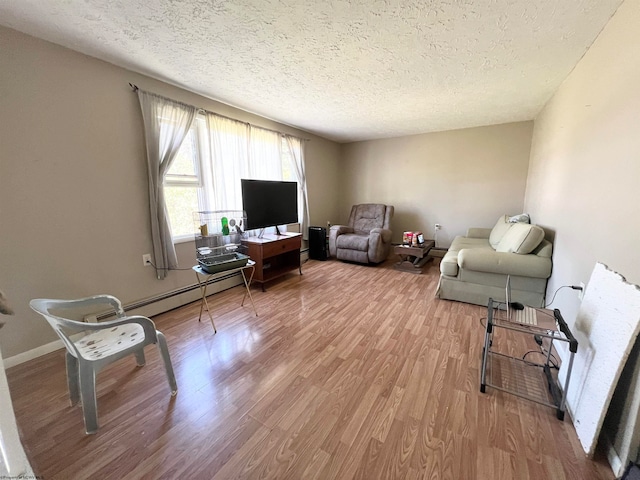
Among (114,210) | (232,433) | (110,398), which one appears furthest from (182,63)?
(232,433)

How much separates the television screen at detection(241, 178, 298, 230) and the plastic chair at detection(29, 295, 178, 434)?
69.1 inches

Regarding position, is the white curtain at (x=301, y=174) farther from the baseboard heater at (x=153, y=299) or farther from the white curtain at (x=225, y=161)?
the baseboard heater at (x=153, y=299)

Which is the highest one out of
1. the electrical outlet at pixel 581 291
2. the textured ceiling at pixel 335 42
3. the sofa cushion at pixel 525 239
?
the textured ceiling at pixel 335 42

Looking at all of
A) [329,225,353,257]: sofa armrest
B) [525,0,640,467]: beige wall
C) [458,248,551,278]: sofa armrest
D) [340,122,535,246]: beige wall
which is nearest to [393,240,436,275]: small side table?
[340,122,535,246]: beige wall

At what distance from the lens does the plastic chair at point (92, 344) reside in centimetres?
129

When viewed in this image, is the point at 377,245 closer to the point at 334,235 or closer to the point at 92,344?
the point at 334,235

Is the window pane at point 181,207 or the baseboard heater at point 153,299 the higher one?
the window pane at point 181,207

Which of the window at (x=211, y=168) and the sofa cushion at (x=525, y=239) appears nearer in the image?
the sofa cushion at (x=525, y=239)

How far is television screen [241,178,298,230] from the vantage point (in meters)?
3.14

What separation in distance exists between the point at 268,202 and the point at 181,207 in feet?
3.45

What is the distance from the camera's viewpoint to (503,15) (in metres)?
1.55

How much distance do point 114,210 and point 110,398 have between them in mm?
1515

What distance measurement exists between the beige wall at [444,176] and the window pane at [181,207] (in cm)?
352

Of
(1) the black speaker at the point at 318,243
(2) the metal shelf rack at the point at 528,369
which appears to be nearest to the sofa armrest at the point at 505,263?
(2) the metal shelf rack at the point at 528,369
